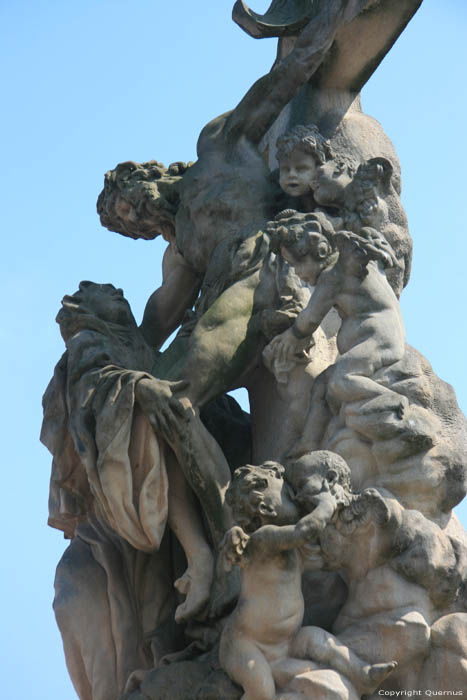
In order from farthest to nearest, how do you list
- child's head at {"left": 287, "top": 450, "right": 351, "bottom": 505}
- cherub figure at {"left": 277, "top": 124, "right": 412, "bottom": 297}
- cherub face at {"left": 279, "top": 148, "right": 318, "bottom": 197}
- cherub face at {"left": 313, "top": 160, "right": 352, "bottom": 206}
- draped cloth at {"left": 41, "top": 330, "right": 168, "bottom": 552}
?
cherub face at {"left": 279, "top": 148, "right": 318, "bottom": 197}
cherub face at {"left": 313, "top": 160, "right": 352, "bottom": 206}
cherub figure at {"left": 277, "top": 124, "right": 412, "bottom": 297}
draped cloth at {"left": 41, "top": 330, "right": 168, "bottom": 552}
child's head at {"left": 287, "top": 450, "right": 351, "bottom": 505}

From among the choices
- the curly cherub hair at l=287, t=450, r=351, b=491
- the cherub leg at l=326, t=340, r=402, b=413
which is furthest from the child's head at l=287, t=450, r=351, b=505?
the cherub leg at l=326, t=340, r=402, b=413

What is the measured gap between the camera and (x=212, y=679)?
759cm

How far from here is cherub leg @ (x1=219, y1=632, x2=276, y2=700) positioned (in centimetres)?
736

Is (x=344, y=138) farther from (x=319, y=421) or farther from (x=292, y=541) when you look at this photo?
(x=292, y=541)

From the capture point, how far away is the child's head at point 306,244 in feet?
27.6

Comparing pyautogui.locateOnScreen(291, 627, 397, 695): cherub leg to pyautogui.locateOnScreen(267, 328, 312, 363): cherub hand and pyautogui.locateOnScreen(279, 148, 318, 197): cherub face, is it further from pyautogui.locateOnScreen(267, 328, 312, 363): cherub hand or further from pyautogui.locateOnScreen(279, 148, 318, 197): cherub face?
pyautogui.locateOnScreen(279, 148, 318, 197): cherub face

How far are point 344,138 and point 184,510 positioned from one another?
2.26 m

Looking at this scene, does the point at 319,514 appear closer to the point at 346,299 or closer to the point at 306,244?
the point at 346,299

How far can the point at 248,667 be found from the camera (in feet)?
24.3

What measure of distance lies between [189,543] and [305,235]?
154 centimetres

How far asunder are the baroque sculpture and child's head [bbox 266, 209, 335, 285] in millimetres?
13

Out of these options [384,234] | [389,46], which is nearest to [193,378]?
[384,234]

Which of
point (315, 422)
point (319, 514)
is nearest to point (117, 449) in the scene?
point (315, 422)

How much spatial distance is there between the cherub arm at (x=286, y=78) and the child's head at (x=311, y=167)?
15.2 inches
